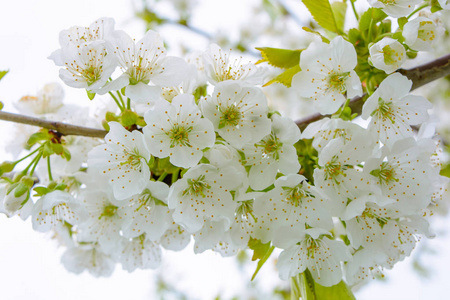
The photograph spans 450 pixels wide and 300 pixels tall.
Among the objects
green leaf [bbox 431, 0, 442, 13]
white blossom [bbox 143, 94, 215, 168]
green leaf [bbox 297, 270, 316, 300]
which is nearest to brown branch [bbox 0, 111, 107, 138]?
white blossom [bbox 143, 94, 215, 168]

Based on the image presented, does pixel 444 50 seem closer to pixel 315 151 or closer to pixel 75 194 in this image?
pixel 315 151

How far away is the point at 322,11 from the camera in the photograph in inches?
57.9

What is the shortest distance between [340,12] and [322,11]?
29 cm

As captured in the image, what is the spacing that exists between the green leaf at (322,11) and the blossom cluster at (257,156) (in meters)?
0.21

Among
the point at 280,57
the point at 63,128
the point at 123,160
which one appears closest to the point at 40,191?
the point at 63,128

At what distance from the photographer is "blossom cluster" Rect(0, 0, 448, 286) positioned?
1.24 meters

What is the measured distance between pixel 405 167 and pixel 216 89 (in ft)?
2.26

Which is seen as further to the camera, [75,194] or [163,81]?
[75,194]

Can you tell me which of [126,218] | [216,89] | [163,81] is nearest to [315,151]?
[216,89]

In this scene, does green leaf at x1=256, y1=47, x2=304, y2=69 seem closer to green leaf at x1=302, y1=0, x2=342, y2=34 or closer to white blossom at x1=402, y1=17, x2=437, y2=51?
green leaf at x1=302, y1=0, x2=342, y2=34

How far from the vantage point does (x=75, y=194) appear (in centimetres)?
166

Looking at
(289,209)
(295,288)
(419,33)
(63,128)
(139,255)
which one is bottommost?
(139,255)

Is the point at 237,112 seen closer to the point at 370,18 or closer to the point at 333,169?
the point at 333,169

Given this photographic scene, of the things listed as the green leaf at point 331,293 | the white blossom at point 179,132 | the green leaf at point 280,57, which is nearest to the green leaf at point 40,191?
the white blossom at point 179,132
